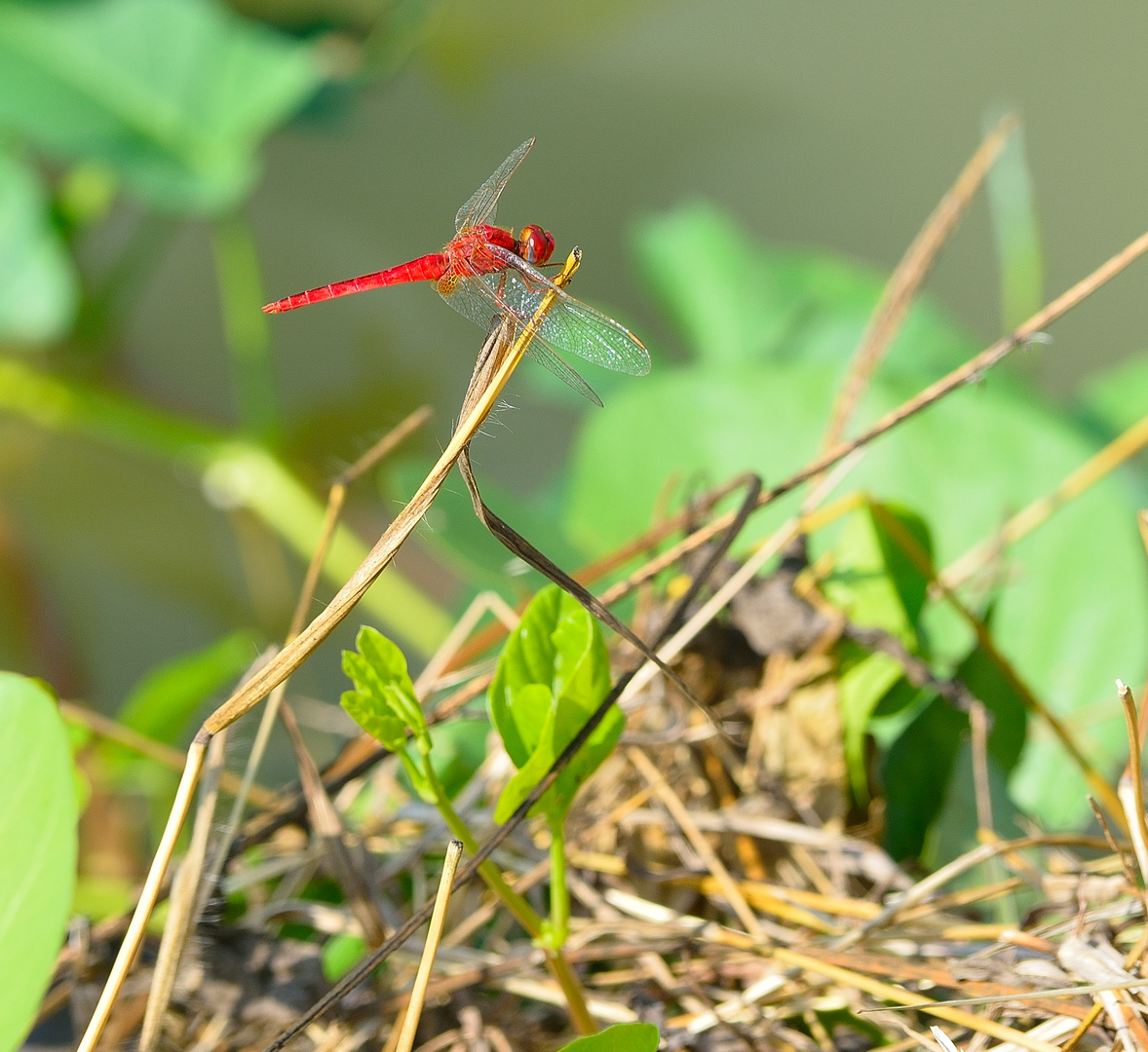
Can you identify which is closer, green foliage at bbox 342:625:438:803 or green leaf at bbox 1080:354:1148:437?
green foliage at bbox 342:625:438:803

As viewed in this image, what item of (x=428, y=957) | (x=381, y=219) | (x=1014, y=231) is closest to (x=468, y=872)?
(x=428, y=957)

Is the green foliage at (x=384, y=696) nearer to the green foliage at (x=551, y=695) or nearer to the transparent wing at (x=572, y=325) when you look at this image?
the green foliage at (x=551, y=695)

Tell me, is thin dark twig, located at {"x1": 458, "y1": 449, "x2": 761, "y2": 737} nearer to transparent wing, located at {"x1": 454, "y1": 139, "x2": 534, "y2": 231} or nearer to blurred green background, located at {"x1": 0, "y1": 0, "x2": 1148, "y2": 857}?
transparent wing, located at {"x1": 454, "y1": 139, "x2": 534, "y2": 231}

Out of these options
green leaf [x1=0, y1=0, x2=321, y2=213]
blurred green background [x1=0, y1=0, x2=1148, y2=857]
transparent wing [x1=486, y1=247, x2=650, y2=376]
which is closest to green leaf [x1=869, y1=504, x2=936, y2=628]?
transparent wing [x1=486, y1=247, x2=650, y2=376]

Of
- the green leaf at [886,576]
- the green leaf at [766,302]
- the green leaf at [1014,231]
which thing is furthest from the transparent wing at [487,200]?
the green leaf at [1014,231]

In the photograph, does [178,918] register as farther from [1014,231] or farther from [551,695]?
[1014,231]
